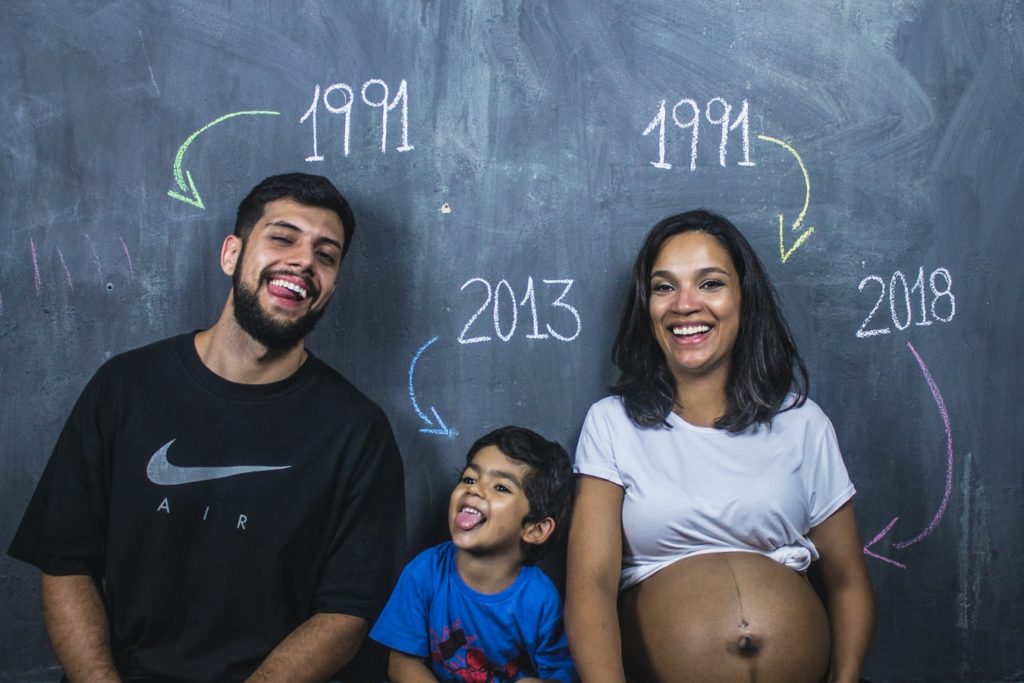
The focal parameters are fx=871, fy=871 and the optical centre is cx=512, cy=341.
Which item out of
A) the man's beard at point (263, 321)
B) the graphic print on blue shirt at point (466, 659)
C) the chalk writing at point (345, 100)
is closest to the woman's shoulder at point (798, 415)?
the graphic print on blue shirt at point (466, 659)

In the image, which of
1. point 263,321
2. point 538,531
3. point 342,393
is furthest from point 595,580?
point 263,321

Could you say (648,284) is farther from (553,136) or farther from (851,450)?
(851,450)

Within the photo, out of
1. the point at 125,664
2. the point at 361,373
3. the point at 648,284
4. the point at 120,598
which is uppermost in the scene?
the point at 648,284

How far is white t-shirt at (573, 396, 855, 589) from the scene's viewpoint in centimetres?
200

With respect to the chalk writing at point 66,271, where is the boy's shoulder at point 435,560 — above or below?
below

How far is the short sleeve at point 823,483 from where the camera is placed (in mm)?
2076

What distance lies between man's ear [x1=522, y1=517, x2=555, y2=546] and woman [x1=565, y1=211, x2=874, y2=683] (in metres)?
0.07

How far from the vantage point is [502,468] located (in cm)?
208

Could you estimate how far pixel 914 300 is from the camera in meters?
2.47

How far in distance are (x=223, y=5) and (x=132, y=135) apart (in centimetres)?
44

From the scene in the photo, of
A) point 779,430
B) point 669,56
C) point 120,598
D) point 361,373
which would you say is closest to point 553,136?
point 669,56

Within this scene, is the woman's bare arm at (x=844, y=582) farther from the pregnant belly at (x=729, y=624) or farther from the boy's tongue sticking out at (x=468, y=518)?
the boy's tongue sticking out at (x=468, y=518)

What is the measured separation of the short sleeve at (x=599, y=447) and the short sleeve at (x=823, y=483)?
45cm

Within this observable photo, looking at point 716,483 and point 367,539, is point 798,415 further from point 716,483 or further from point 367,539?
→ point 367,539
